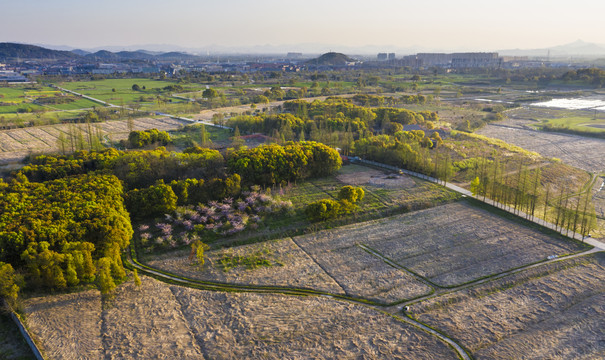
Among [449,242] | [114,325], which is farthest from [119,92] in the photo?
[449,242]

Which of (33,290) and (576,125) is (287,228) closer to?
(33,290)

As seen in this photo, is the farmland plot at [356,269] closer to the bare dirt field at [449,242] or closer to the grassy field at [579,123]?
the bare dirt field at [449,242]

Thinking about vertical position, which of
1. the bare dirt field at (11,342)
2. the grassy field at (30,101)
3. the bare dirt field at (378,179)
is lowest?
the bare dirt field at (11,342)

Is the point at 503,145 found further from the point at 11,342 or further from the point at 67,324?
the point at 11,342

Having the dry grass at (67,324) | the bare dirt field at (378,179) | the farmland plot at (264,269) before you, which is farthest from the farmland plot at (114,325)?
the bare dirt field at (378,179)

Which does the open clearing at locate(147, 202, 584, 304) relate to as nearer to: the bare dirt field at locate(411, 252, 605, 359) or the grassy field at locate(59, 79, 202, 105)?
the bare dirt field at locate(411, 252, 605, 359)

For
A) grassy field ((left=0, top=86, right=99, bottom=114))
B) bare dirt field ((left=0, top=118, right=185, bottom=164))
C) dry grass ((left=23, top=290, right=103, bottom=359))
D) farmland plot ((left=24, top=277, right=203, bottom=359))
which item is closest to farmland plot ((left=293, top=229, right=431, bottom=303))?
farmland plot ((left=24, top=277, right=203, bottom=359))
